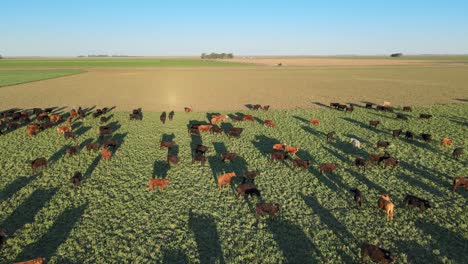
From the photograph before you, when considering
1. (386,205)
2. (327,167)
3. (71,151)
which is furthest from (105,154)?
(386,205)

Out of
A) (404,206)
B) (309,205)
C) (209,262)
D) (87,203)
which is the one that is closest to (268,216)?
(309,205)

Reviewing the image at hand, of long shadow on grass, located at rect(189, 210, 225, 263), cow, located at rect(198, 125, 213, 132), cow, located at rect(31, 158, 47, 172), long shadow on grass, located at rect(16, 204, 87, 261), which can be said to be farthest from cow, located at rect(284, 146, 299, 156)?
cow, located at rect(31, 158, 47, 172)

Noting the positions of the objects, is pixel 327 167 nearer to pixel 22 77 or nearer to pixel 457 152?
pixel 457 152

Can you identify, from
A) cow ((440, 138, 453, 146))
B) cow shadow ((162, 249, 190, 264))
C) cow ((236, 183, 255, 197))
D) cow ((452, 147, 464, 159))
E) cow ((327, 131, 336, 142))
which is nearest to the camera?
cow shadow ((162, 249, 190, 264))

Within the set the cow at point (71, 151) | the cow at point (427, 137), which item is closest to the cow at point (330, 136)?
the cow at point (427, 137)

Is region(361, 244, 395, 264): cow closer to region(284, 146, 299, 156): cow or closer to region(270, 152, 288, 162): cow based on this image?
region(270, 152, 288, 162): cow

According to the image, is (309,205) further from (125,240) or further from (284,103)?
(284,103)
